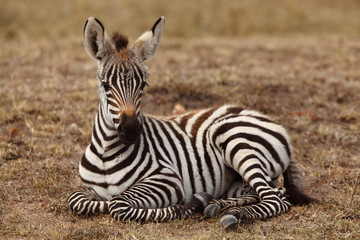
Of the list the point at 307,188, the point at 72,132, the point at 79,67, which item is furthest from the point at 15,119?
the point at 307,188

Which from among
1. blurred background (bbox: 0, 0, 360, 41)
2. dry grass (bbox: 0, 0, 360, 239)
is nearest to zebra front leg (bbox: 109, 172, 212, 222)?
dry grass (bbox: 0, 0, 360, 239)

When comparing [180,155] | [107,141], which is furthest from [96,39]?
[180,155]

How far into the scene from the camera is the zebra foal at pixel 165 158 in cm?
659

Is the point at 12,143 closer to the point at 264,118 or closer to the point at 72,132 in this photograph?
the point at 72,132

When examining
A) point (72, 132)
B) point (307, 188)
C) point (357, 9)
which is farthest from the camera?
point (357, 9)

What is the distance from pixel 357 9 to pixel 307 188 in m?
16.6

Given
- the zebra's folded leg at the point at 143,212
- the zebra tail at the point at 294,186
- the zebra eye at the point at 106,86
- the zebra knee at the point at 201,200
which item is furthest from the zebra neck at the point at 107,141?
the zebra tail at the point at 294,186

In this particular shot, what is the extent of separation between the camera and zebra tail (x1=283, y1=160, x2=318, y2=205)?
7.27 m

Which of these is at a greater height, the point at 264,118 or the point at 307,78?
the point at 307,78

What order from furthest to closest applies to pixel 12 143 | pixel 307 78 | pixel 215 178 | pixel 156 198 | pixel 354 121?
pixel 307 78
pixel 354 121
pixel 12 143
pixel 215 178
pixel 156 198

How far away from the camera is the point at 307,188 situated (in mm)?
8289

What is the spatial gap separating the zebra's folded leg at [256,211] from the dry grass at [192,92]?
4.0 inches

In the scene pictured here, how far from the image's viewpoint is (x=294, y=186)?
24.7 ft

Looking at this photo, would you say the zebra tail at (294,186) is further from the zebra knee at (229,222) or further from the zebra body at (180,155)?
the zebra knee at (229,222)
